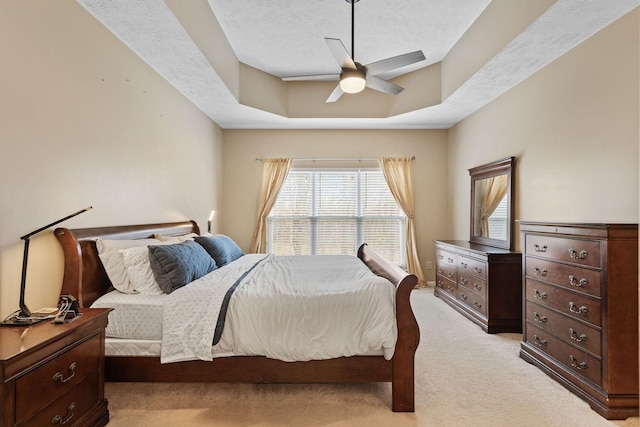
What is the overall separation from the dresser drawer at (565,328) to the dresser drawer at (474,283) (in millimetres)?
809

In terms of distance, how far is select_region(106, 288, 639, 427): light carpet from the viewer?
2.06 metres

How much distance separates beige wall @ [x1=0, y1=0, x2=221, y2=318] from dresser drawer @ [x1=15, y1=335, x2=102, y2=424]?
0.53 metres

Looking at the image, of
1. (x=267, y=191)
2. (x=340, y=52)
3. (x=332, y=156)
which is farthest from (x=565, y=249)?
(x=267, y=191)

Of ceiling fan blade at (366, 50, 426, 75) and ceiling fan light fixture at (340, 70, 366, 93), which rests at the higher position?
ceiling fan blade at (366, 50, 426, 75)

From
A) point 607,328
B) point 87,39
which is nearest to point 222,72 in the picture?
Result: point 87,39

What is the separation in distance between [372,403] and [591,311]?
155cm

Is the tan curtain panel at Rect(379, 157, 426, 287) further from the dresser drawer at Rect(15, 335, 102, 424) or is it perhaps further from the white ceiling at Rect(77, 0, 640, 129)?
the dresser drawer at Rect(15, 335, 102, 424)

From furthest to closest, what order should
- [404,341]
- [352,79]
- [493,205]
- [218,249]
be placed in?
[493,205], [218,249], [352,79], [404,341]

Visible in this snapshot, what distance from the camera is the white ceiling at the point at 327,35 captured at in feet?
8.28

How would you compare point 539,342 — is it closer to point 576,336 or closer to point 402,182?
point 576,336

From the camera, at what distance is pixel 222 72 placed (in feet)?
12.1

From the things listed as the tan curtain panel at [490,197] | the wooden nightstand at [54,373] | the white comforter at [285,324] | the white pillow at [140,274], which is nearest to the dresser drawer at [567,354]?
the white comforter at [285,324]

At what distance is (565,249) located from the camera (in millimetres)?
2424

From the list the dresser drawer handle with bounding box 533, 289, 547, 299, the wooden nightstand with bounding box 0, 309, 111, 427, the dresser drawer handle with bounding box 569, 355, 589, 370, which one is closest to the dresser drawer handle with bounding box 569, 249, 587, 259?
the dresser drawer handle with bounding box 533, 289, 547, 299
